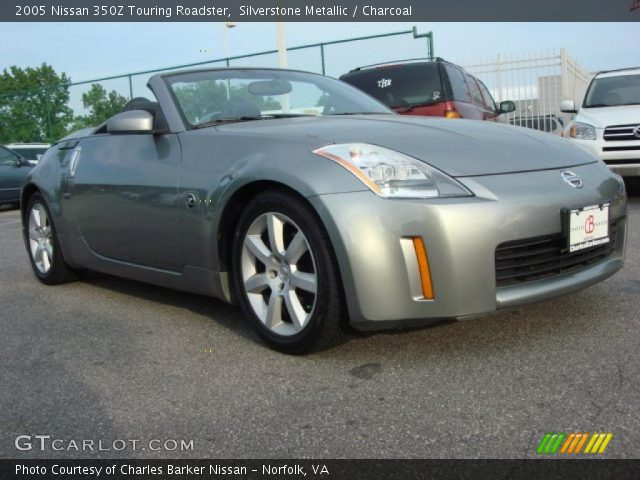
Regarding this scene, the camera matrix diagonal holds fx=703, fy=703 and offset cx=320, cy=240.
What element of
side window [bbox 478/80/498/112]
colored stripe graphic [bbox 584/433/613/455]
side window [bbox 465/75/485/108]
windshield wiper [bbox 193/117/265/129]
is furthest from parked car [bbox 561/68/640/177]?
colored stripe graphic [bbox 584/433/613/455]

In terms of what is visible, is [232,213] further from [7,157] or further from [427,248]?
[7,157]

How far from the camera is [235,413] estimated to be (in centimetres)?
240

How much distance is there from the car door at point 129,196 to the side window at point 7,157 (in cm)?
924

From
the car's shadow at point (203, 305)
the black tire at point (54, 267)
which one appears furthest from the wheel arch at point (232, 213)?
the black tire at point (54, 267)

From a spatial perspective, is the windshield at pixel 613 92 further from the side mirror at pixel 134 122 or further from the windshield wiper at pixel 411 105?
the side mirror at pixel 134 122

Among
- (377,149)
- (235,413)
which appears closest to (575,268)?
(377,149)

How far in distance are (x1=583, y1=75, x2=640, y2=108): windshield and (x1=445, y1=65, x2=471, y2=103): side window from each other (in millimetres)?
1491

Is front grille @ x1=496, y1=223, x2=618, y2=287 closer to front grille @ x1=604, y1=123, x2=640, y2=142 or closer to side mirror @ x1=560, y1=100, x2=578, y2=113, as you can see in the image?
front grille @ x1=604, y1=123, x2=640, y2=142

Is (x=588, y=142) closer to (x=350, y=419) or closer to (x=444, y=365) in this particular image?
(x=444, y=365)

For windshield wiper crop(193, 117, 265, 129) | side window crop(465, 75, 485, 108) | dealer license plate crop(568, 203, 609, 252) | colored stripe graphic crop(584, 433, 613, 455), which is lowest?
colored stripe graphic crop(584, 433, 613, 455)

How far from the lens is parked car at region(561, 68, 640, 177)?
753 centimetres

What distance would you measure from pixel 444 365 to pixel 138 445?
1.18 m

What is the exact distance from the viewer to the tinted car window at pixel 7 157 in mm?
12680

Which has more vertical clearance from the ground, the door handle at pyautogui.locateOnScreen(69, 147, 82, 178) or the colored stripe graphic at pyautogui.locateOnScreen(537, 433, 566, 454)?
the door handle at pyautogui.locateOnScreen(69, 147, 82, 178)
